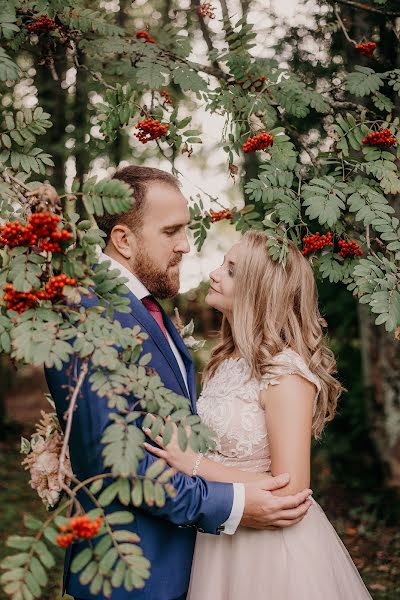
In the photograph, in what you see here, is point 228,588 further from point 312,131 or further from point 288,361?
point 312,131

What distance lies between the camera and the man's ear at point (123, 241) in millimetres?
2811

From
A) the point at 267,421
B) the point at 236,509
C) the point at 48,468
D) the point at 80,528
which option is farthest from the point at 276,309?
the point at 80,528

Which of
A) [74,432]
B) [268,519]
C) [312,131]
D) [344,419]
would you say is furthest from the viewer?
[344,419]

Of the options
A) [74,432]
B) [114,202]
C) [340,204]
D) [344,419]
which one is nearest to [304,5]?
[340,204]

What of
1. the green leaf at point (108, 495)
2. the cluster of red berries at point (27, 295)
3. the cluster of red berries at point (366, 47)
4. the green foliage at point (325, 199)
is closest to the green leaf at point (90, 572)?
the green leaf at point (108, 495)

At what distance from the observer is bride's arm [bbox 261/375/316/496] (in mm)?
2543

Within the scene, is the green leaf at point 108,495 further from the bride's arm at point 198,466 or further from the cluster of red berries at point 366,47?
the cluster of red berries at point 366,47

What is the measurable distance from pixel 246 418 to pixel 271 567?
585 mm

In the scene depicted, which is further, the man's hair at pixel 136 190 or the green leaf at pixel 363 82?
the green leaf at pixel 363 82

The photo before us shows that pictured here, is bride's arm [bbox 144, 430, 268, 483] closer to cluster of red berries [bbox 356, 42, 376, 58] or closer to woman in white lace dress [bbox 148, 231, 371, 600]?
woman in white lace dress [bbox 148, 231, 371, 600]

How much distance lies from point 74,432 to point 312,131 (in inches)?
144

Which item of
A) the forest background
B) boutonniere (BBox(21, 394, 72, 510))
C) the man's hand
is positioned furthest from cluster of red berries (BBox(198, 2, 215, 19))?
the man's hand

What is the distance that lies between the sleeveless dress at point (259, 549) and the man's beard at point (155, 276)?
512mm

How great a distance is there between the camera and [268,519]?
2.49m
